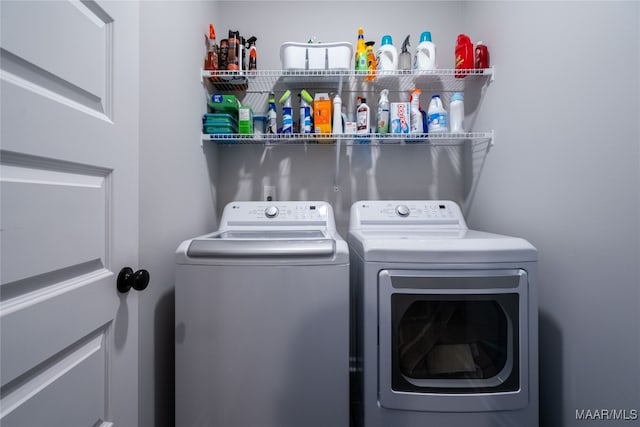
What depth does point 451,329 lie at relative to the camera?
3.44 ft

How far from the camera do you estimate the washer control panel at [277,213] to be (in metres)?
1.50

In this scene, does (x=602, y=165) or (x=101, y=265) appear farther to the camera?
(x=602, y=165)

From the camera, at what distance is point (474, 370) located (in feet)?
3.41

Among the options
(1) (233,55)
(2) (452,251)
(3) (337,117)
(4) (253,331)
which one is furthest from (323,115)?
(4) (253,331)

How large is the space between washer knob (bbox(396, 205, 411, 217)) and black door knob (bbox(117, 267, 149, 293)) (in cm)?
124

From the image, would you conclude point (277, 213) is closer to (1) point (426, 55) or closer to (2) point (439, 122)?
(2) point (439, 122)

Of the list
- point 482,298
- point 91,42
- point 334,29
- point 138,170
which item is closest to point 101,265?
point 138,170

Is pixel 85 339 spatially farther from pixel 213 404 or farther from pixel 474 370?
pixel 474 370

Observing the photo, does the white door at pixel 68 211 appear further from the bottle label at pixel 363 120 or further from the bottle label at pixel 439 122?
the bottle label at pixel 439 122

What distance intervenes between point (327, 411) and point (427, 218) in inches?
42.2

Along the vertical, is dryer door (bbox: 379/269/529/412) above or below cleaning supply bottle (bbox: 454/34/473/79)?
below

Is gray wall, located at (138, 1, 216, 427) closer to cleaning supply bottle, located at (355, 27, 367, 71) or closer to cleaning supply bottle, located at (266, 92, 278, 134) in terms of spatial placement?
cleaning supply bottle, located at (266, 92, 278, 134)

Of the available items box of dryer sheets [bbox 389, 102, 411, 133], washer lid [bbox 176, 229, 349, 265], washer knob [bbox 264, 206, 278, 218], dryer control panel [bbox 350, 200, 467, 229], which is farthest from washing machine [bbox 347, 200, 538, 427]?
box of dryer sheets [bbox 389, 102, 411, 133]

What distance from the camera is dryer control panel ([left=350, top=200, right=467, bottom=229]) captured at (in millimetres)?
1508
